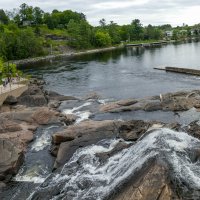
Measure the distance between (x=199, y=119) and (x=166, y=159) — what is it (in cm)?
1828

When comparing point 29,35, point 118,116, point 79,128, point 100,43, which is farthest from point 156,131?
point 100,43

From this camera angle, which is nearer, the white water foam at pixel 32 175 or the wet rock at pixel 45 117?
the white water foam at pixel 32 175

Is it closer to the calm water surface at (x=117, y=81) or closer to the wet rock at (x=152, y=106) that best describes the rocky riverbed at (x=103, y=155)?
the wet rock at (x=152, y=106)

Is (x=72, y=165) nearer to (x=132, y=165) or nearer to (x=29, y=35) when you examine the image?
(x=132, y=165)

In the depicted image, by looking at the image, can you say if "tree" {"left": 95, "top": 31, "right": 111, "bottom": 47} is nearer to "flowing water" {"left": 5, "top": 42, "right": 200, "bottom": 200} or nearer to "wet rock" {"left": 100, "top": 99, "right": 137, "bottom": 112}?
"wet rock" {"left": 100, "top": 99, "right": 137, "bottom": 112}

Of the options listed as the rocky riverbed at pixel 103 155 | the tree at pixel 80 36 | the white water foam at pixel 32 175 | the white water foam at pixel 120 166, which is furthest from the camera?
the tree at pixel 80 36

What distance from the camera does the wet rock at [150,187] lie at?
18594mm

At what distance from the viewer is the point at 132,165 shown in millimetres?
23859

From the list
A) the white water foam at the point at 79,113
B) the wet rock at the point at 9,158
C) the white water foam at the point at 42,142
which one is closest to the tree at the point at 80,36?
the white water foam at the point at 79,113

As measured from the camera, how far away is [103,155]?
28.2m

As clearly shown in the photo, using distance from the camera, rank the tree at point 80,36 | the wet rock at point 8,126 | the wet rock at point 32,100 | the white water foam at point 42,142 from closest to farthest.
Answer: the white water foam at point 42,142 → the wet rock at point 8,126 → the wet rock at point 32,100 → the tree at point 80,36

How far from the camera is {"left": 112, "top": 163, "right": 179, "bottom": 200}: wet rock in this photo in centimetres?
1859

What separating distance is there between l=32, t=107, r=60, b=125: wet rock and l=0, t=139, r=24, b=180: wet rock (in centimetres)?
1005

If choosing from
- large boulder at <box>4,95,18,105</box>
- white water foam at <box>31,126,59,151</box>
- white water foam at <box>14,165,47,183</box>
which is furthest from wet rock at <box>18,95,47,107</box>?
white water foam at <box>14,165,47,183</box>
